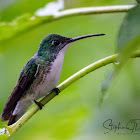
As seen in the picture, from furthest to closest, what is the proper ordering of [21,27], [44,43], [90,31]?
1. [90,31]
2. [44,43]
3. [21,27]

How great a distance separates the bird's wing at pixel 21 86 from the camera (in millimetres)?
1964

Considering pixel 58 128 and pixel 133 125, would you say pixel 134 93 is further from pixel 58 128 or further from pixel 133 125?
pixel 58 128

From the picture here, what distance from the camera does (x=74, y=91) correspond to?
8.03 feet

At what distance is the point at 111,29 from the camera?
3205 mm

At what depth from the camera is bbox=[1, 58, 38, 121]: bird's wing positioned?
1.96 m

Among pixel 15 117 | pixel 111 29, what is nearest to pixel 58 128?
pixel 15 117

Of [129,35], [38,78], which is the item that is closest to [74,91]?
[38,78]

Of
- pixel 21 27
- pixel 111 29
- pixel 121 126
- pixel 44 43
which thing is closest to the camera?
pixel 21 27

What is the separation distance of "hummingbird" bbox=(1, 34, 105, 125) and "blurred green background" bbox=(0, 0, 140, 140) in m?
0.16

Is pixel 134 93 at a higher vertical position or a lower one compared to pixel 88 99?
lower

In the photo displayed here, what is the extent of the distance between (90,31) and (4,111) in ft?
4.08

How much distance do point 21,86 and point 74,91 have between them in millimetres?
540

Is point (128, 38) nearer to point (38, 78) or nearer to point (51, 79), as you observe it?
point (51, 79)

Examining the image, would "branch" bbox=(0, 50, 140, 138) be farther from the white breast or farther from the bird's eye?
the bird's eye
